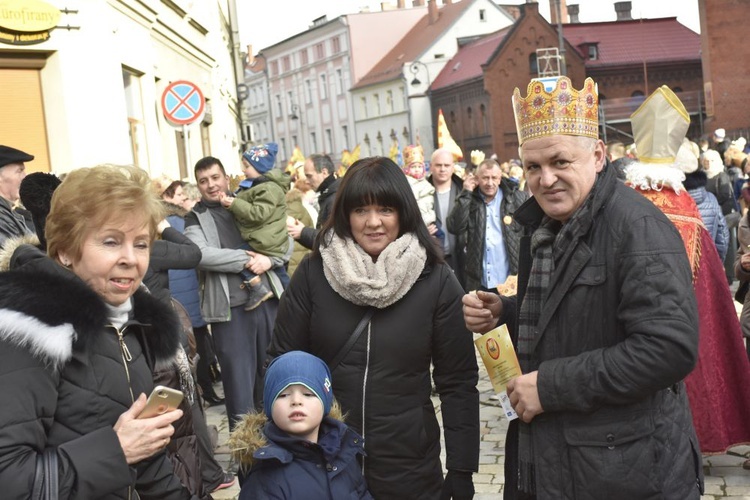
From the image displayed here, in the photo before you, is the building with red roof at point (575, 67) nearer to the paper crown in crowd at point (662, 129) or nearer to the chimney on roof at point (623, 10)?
the chimney on roof at point (623, 10)

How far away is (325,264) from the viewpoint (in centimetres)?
387

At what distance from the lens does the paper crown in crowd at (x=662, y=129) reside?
611 centimetres

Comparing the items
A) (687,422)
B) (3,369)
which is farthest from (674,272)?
(3,369)

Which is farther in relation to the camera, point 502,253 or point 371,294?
point 502,253

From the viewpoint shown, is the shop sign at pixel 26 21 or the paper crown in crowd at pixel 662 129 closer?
the paper crown in crowd at pixel 662 129

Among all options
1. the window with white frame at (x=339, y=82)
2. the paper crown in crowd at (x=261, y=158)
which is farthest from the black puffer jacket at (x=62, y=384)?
the window with white frame at (x=339, y=82)

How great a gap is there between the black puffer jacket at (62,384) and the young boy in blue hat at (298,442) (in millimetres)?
617

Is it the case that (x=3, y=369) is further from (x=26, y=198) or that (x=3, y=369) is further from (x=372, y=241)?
(x=26, y=198)

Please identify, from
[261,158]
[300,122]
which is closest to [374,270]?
[261,158]

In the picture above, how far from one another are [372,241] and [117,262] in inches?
51.6

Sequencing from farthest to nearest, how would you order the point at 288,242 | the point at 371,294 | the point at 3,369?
the point at 288,242 → the point at 371,294 → the point at 3,369

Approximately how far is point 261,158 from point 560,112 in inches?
184

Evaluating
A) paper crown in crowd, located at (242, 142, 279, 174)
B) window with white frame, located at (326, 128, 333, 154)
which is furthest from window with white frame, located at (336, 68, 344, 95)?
paper crown in crowd, located at (242, 142, 279, 174)

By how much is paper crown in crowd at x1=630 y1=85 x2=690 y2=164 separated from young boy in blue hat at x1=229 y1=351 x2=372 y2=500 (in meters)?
3.40
